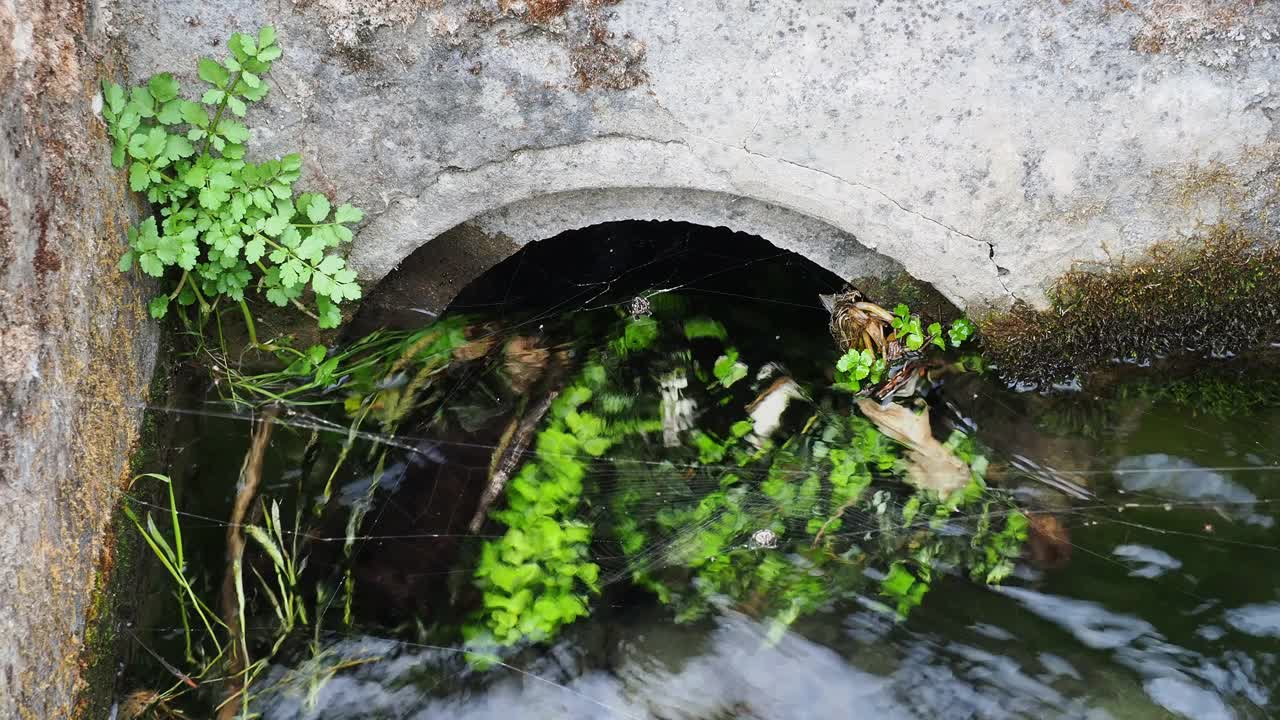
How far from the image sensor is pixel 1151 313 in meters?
2.67

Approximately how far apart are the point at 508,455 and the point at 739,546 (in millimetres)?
877

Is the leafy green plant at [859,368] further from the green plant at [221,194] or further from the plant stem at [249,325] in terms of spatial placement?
the plant stem at [249,325]

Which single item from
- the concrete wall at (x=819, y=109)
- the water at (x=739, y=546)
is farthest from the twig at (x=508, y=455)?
the concrete wall at (x=819, y=109)

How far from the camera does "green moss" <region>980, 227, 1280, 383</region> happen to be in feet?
8.26

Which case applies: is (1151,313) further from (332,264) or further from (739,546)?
(332,264)

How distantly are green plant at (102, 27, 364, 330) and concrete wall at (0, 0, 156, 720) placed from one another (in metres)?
0.09

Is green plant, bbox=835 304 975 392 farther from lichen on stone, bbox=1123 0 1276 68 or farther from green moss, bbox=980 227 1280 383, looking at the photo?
lichen on stone, bbox=1123 0 1276 68

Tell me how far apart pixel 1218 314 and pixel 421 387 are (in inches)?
108

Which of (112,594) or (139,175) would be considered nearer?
(139,175)

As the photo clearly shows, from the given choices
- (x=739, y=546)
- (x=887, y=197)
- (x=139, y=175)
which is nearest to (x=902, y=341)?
(x=887, y=197)

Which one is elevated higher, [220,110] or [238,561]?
[220,110]

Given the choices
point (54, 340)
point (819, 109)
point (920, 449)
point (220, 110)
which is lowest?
point (54, 340)

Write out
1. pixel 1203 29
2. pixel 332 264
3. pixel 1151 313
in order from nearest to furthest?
pixel 1203 29
pixel 332 264
pixel 1151 313

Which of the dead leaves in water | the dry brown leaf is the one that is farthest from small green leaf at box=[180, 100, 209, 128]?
the dead leaves in water
